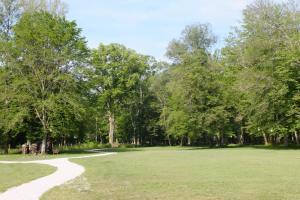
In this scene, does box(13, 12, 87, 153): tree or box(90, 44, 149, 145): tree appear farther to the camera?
box(90, 44, 149, 145): tree

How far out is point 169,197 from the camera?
10789mm

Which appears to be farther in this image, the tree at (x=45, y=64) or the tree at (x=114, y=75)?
the tree at (x=114, y=75)

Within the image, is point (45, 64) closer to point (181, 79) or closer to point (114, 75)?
point (181, 79)

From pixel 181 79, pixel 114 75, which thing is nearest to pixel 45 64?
pixel 181 79

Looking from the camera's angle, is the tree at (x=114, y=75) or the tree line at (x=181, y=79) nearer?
the tree line at (x=181, y=79)

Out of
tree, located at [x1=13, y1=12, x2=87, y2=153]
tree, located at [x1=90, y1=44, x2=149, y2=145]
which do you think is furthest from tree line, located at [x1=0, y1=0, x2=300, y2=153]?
tree, located at [x1=90, y1=44, x2=149, y2=145]

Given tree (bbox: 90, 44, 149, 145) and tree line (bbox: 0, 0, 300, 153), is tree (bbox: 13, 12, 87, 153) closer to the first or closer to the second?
tree line (bbox: 0, 0, 300, 153)

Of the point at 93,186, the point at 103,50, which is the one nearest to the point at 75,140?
the point at 103,50

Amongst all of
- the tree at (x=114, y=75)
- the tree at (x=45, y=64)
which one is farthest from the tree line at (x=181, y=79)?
the tree at (x=114, y=75)

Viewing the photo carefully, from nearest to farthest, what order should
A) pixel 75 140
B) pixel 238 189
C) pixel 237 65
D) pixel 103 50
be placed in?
pixel 238 189 < pixel 237 65 < pixel 103 50 < pixel 75 140

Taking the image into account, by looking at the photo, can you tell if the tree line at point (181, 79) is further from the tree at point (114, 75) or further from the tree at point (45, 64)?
the tree at point (114, 75)

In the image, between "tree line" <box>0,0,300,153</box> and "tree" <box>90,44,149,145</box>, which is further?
"tree" <box>90,44,149,145</box>

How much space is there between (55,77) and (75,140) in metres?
47.2

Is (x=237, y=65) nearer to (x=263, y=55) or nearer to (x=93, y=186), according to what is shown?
(x=263, y=55)
